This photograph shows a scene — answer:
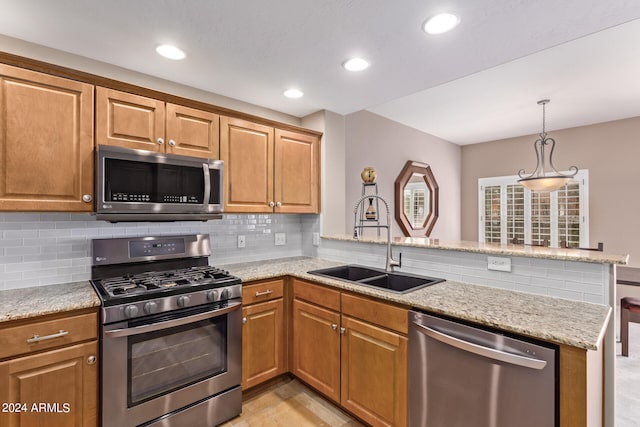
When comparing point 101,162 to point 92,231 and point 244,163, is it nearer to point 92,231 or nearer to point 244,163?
point 92,231

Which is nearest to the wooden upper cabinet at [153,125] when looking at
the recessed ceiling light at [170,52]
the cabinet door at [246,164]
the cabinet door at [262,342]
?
the cabinet door at [246,164]

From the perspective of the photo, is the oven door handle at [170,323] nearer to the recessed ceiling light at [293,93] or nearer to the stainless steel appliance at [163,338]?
the stainless steel appliance at [163,338]

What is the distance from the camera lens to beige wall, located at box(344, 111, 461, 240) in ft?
11.8

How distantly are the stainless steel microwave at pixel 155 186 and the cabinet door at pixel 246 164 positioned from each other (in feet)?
0.56

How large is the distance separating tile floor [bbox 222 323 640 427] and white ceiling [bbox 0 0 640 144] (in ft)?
7.83

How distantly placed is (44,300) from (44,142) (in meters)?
0.86

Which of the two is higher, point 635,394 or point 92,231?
point 92,231

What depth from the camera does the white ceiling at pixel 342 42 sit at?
1.55m

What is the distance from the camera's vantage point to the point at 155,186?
200cm

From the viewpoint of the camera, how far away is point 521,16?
1.60 meters

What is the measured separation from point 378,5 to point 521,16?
2.48 feet

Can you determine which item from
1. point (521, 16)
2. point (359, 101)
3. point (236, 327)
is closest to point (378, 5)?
point (521, 16)

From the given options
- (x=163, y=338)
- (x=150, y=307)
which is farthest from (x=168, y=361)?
(x=150, y=307)

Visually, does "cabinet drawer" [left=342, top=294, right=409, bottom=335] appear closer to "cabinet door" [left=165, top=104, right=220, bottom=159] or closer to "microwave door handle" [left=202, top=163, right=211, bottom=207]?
"microwave door handle" [left=202, top=163, right=211, bottom=207]
